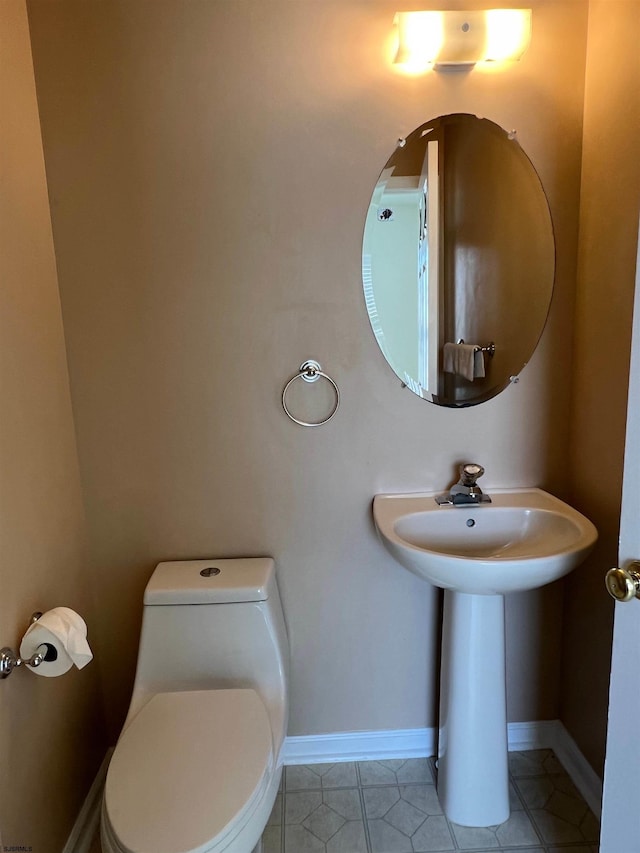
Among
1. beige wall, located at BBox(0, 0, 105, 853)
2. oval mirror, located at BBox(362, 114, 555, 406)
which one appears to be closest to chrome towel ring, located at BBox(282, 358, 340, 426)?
oval mirror, located at BBox(362, 114, 555, 406)

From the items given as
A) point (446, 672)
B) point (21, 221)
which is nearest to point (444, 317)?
point (446, 672)

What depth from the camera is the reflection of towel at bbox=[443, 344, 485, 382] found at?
1.72m

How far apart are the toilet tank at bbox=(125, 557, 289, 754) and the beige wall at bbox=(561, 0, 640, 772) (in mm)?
887

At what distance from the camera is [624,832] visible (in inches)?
41.0

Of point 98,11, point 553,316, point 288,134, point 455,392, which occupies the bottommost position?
point 455,392

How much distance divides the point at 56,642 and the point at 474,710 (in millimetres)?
1089

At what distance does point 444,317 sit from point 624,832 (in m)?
→ 1.23

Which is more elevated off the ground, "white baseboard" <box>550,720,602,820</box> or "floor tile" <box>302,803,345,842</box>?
"white baseboard" <box>550,720,602,820</box>

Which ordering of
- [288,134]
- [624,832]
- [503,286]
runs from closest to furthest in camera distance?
1. [624,832]
2. [288,134]
3. [503,286]

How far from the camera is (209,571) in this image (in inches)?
65.4

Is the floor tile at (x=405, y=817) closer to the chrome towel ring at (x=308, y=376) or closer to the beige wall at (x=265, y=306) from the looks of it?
the beige wall at (x=265, y=306)

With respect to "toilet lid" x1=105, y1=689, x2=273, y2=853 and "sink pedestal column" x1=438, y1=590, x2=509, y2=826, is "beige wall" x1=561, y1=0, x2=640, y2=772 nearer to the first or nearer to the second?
"sink pedestal column" x1=438, y1=590, x2=509, y2=826

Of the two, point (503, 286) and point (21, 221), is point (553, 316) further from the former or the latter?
point (21, 221)

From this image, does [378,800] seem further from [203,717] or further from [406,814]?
[203,717]
